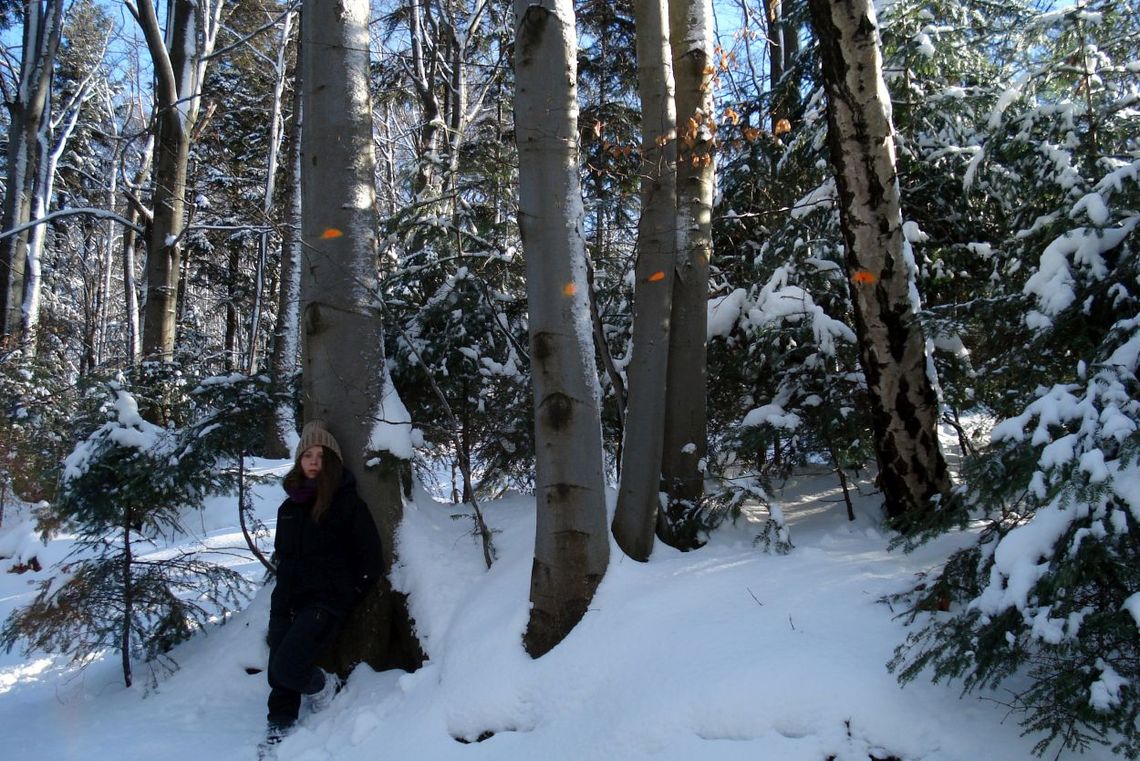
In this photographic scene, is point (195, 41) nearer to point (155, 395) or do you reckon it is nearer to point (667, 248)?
point (155, 395)

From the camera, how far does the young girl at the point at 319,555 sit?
12.9 ft

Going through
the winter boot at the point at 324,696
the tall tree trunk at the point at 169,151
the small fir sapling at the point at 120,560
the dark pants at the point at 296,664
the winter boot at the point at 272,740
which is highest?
the tall tree trunk at the point at 169,151

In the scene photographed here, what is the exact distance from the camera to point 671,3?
4.69 metres

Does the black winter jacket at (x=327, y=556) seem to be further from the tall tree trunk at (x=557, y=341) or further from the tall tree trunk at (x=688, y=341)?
the tall tree trunk at (x=688, y=341)

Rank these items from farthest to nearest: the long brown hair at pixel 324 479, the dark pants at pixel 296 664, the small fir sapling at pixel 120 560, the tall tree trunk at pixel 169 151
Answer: the tall tree trunk at pixel 169 151
the small fir sapling at pixel 120 560
the long brown hair at pixel 324 479
the dark pants at pixel 296 664

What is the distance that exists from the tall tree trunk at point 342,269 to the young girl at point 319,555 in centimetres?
20

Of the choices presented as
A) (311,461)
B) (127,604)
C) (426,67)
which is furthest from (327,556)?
(426,67)

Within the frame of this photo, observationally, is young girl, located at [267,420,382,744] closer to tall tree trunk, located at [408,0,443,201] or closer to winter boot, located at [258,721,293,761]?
winter boot, located at [258,721,293,761]

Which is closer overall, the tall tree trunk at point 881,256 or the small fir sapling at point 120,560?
the tall tree trunk at point 881,256

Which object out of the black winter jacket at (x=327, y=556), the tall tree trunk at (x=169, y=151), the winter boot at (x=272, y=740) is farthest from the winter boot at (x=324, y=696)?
the tall tree trunk at (x=169, y=151)

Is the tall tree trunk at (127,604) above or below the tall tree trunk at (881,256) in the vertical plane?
below

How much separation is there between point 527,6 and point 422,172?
3.95 metres

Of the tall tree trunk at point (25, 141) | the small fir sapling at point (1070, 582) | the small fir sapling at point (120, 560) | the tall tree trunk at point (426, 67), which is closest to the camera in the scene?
the small fir sapling at point (1070, 582)

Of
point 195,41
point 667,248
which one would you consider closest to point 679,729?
point 667,248
